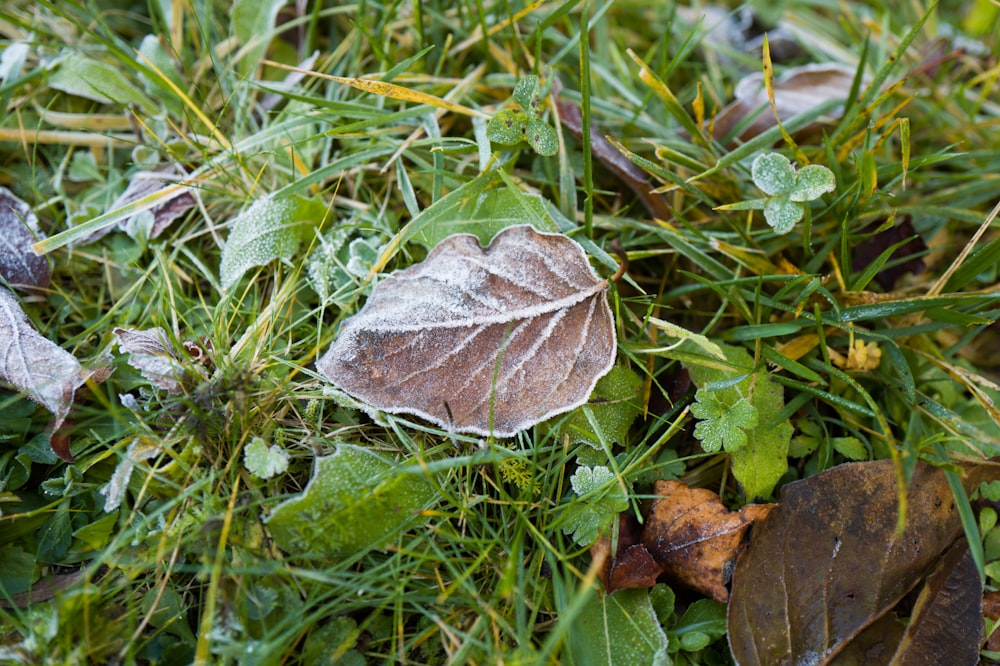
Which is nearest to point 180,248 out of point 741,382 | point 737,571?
point 741,382

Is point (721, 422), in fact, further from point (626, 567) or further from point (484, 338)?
point (484, 338)

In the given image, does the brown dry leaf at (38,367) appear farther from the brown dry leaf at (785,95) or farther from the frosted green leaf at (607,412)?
the brown dry leaf at (785,95)

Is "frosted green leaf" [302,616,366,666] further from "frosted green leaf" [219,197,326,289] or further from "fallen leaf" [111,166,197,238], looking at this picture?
"fallen leaf" [111,166,197,238]

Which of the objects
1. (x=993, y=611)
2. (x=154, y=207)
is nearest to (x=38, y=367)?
(x=154, y=207)

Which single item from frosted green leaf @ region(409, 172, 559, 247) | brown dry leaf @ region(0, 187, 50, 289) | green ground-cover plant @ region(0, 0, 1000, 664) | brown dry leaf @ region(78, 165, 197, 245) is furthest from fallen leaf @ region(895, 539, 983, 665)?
brown dry leaf @ region(0, 187, 50, 289)

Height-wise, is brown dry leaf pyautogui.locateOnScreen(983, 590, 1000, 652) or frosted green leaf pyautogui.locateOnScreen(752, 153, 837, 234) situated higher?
frosted green leaf pyautogui.locateOnScreen(752, 153, 837, 234)

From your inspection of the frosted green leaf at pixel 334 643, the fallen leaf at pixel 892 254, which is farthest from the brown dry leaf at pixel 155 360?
the fallen leaf at pixel 892 254
